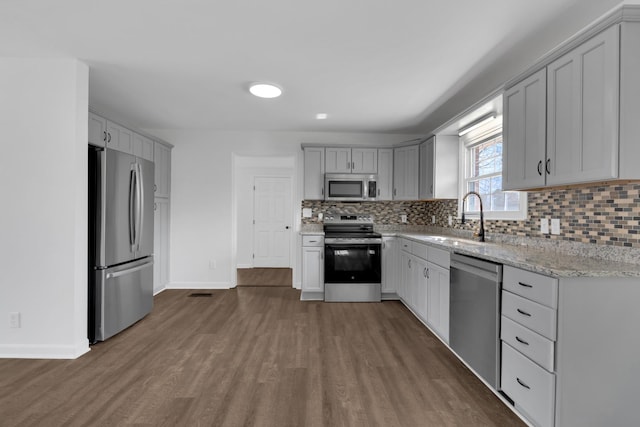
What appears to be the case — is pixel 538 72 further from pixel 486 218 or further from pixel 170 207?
pixel 170 207

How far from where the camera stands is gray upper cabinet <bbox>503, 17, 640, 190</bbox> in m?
1.57

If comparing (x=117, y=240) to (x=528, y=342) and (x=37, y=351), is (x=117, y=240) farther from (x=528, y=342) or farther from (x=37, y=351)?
(x=528, y=342)

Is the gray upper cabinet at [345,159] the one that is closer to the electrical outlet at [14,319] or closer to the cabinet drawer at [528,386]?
the cabinet drawer at [528,386]

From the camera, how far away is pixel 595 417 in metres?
1.53

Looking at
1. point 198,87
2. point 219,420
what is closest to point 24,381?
point 219,420

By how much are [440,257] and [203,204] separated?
363 cm

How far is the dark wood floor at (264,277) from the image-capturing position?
17.6ft

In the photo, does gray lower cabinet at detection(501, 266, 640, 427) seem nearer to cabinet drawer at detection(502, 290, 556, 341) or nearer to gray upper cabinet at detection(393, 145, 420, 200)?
cabinet drawer at detection(502, 290, 556, 341)

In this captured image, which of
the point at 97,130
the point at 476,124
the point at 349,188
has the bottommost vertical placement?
the point at 349,188

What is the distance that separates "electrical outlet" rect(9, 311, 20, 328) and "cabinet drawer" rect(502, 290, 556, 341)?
3.70m

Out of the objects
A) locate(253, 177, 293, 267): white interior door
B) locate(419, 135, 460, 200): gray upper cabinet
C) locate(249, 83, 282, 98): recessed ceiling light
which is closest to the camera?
locate(249, 83, 282, 98): recessed ceiling light

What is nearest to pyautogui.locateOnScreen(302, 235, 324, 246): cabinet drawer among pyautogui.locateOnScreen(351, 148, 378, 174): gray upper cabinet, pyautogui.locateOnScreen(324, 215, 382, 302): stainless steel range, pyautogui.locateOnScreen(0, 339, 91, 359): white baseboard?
pyautogui.locateOnScreen(324, 215, 382, 302): stainless steel range

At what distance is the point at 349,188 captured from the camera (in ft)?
15.4

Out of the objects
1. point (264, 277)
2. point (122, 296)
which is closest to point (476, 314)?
point (122, 296)
